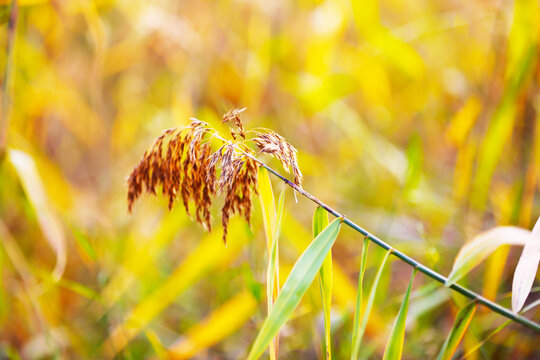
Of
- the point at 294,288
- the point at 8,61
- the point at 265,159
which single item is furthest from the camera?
the point at 265,159

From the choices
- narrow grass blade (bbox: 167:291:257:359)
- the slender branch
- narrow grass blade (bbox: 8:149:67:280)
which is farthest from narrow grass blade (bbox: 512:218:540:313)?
the slender branch

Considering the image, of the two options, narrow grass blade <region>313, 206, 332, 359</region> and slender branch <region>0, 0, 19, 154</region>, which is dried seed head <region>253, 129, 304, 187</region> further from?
slender branch <region>0, 0, 19, 154</region>

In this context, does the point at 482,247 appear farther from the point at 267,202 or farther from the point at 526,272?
the point at 267,202

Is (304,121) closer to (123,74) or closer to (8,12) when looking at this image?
(123,74)

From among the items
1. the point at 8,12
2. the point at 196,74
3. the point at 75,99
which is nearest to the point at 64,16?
the point at 75,99

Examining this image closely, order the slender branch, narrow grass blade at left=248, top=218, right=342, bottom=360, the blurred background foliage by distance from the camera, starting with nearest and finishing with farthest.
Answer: narrow grass blade at left=248, top=218, right=342, bottom=360 → the slender branch → the blurred background foliage

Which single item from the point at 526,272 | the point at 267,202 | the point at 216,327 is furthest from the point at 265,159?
the point at 526,272
